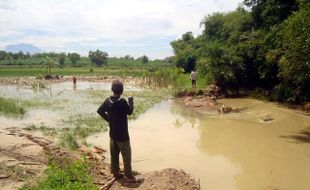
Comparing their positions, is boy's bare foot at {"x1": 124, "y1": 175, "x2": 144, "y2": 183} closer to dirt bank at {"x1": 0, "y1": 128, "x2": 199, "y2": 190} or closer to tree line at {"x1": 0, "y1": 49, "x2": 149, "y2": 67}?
dirt bank at {"x1": 0, "y1": 128, "x2": 199, "y2": 190}

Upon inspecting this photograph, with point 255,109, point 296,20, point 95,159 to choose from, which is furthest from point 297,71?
point 95,159

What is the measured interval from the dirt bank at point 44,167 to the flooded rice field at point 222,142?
940 mm

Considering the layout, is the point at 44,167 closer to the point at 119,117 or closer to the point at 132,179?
the point at 132,179

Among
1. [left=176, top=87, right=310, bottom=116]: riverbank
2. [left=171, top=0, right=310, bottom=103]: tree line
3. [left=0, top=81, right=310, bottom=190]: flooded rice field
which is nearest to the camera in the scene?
[left=0, top=81, right=310, bottom=190]: flooded rice field

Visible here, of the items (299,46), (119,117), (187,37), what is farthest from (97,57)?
(119,117)

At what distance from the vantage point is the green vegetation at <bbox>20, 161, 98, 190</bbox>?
6.55 metres

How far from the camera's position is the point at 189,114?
19.0m

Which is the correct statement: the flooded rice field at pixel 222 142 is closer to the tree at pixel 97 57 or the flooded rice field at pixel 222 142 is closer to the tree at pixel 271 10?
the tree at pixel 271 10

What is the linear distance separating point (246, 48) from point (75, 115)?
12712 millimetres

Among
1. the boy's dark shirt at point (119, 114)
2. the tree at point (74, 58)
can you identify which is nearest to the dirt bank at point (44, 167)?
the boy's dark shirt at point (119, 114)

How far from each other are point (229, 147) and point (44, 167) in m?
6.18

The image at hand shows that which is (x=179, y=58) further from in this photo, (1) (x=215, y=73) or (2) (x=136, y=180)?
(2) (x=136, y=180)

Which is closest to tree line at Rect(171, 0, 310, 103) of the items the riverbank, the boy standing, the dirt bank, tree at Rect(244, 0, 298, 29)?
tree at Rect(244, 0, 298, 29)

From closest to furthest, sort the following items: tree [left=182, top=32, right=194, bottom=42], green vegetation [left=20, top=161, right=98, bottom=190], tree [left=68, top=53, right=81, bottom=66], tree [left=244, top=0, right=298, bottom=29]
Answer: green vegetation [left=20, top=161, right=98, bottom=190] < tree [left=244, top=0, right=298, bottom=29] < tree [left=182, top=32, right=194, bottom=42] < tree [left=68, top=53, right=81, bottom=66]
